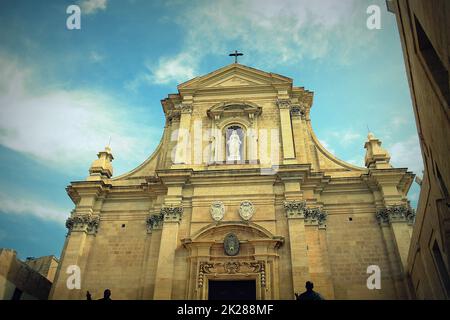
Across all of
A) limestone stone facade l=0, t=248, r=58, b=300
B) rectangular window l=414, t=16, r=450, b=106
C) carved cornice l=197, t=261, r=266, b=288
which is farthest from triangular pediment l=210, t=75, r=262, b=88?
rectangular window l=414, t=16, r=450, b=106

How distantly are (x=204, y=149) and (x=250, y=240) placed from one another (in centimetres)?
637

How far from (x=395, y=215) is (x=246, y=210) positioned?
22.7 feet

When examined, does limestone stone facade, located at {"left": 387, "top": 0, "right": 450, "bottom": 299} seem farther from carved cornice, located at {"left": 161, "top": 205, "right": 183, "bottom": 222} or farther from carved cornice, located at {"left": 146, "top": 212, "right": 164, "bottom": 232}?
carved cornice, located at {"left": 146, "top": 212, "right": 164, "bottom": 232}

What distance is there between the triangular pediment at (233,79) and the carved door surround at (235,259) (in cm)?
975

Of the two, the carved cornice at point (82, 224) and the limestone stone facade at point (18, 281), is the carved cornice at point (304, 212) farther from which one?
the limestone stone facade at point (18, 281)

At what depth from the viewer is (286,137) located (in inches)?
771

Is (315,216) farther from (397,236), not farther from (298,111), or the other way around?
(298,111)

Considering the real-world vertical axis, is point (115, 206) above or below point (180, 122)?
below

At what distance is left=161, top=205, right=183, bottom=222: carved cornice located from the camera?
55.7 ft

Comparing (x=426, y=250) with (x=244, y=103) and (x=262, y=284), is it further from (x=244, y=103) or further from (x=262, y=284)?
(x=244, y=103)

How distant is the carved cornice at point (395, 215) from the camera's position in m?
16.3

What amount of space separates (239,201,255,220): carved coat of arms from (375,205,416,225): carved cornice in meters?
6.00

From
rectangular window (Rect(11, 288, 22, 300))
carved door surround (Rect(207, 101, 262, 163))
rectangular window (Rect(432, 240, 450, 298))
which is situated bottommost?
rectangular window (Rect(432, 240, 450, 298))
